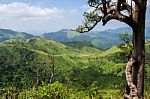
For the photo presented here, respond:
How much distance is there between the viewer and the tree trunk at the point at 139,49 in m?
12.4

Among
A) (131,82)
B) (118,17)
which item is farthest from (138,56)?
(118,17)

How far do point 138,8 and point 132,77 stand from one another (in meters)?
2.60

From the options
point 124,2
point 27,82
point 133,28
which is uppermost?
point 124,2

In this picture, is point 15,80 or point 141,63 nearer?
point 141,63

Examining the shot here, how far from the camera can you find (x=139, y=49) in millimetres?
12594

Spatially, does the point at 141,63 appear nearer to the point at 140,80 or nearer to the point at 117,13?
the point at 140,80

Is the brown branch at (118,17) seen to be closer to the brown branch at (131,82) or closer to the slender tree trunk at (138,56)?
the slender tree trunk at (138,56)

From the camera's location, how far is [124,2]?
492 inches

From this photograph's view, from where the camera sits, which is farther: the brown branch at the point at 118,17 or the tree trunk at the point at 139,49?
the tree trunk at the point at 139,49

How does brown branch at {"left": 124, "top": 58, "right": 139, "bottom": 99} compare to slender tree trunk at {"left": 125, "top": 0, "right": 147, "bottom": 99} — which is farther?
slender tree trunk at {"left": 125, "top": 0, "right": 147, "bottom": 99}

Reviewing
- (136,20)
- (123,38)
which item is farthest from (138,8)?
(123,38)

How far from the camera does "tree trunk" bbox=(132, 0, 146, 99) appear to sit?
40.8ft

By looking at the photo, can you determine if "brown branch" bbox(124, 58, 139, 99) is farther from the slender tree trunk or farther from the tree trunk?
the tree trunk

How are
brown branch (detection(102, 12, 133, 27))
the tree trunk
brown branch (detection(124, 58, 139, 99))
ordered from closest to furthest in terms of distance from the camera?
brown branch (detection(124, 58, 139, 99)), brown branch (detection(102, 12, 133, 27)), the tree trunk
